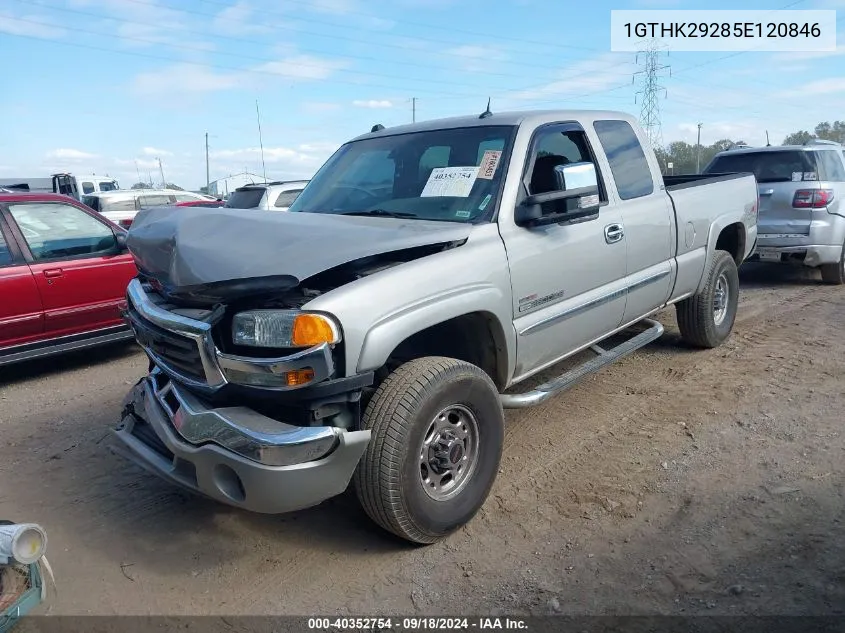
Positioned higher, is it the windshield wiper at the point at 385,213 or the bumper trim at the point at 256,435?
the windshield wiper at the point at 385,213

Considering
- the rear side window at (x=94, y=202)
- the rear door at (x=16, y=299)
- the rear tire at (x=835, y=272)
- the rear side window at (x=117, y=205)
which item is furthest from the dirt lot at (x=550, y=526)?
the rear side window at (x=94, y=202)

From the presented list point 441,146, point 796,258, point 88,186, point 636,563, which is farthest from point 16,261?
point 88,186

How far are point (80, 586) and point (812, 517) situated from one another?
136 inches

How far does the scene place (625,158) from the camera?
4.61 meters

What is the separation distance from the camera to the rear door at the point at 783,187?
27.3 ft

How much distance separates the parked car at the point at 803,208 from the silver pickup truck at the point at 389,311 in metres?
4.96

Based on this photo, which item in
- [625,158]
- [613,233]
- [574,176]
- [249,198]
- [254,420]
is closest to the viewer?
[254,420]

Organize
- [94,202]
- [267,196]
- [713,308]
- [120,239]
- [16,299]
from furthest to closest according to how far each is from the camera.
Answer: [94,202] → [267,196] → [120,239] → [713,308] → [16,299]

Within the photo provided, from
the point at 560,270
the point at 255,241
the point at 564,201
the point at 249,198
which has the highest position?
the point at 249,198

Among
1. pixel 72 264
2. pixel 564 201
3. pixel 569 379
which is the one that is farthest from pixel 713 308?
pixel 72 264

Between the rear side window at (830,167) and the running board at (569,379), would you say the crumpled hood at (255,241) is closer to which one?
the running board at (569,379)

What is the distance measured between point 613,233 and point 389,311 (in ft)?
6.65

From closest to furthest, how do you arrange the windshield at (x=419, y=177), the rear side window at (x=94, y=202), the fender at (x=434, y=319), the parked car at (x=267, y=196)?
the fender at (x=434, y=319) → the windshield at (x=419, y=177) → the parked car at (x=267, y=196) → the rear side window at (x=94, y=202)

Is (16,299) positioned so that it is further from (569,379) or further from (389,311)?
(569,379)
